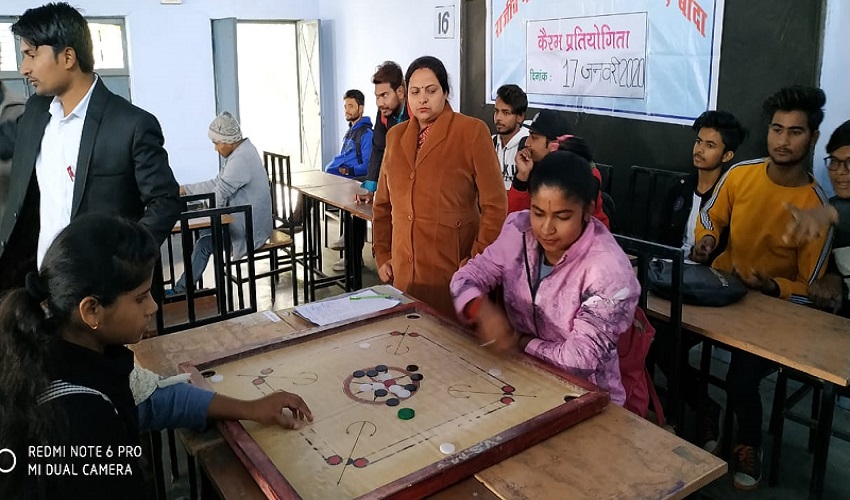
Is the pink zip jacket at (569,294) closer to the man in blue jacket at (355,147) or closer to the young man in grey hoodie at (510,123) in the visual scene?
the young man in grey hoodie at (510,123)

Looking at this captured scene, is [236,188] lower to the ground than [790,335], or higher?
higher

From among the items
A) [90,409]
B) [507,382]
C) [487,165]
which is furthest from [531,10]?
[90,409]

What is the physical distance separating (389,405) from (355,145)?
409 cm

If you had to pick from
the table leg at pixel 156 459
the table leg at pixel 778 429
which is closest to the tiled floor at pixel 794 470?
the table leg at pixel 778 429


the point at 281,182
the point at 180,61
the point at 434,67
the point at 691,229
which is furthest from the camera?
the point at 180,61

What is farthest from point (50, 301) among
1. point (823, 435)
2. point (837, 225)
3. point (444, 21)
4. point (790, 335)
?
point (444, 21)

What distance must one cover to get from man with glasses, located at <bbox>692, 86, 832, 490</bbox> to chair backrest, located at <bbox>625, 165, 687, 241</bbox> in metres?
0.96

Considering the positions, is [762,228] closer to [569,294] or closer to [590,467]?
[569,294]

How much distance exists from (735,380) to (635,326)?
845 millimetres

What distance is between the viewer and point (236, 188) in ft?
13.2

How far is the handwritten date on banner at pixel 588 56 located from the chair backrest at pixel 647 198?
19.7 inches

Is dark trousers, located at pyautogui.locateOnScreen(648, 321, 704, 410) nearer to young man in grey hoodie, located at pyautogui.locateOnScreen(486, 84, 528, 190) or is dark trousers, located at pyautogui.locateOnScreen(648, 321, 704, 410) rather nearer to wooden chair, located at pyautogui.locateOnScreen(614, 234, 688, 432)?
wooden chair, located at pyautogui.locateOnScreen(614, 234, 688, 432)

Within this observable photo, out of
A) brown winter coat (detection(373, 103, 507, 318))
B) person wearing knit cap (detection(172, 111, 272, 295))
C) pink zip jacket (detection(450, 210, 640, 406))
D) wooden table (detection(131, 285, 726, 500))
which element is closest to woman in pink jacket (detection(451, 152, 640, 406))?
pink zip jacket (detection(450, 210, 640, 406))

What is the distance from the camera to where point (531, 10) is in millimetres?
4758
